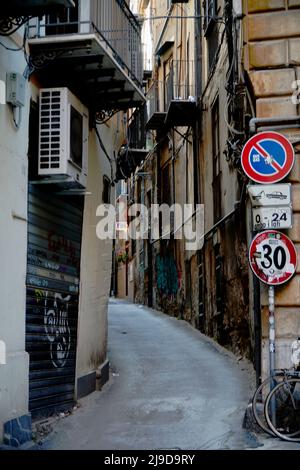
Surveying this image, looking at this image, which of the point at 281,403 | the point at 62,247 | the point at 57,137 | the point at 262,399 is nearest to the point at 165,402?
the point at 262,399

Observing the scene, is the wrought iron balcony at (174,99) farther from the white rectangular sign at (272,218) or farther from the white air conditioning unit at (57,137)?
the white rectangular sign at (272,218)

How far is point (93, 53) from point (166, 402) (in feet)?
17.7

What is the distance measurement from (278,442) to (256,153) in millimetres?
3688

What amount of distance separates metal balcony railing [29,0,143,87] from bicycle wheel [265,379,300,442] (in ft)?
17.7

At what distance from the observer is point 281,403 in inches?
347

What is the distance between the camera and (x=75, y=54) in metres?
9.66

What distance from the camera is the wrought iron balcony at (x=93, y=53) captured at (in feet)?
30.8

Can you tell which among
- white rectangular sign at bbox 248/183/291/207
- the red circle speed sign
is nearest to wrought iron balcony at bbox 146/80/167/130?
white rectangular sign at bbox 248/183/291/207

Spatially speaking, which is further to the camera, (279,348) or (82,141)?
(82,141)

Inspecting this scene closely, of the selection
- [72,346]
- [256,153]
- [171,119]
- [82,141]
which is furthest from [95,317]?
[171,119]

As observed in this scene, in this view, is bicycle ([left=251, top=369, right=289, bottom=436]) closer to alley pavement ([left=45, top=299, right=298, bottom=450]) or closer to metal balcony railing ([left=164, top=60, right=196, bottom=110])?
alley pavement ([left=45, top=299, right=298, bottom=450])

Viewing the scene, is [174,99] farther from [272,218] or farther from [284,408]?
[284,408]
